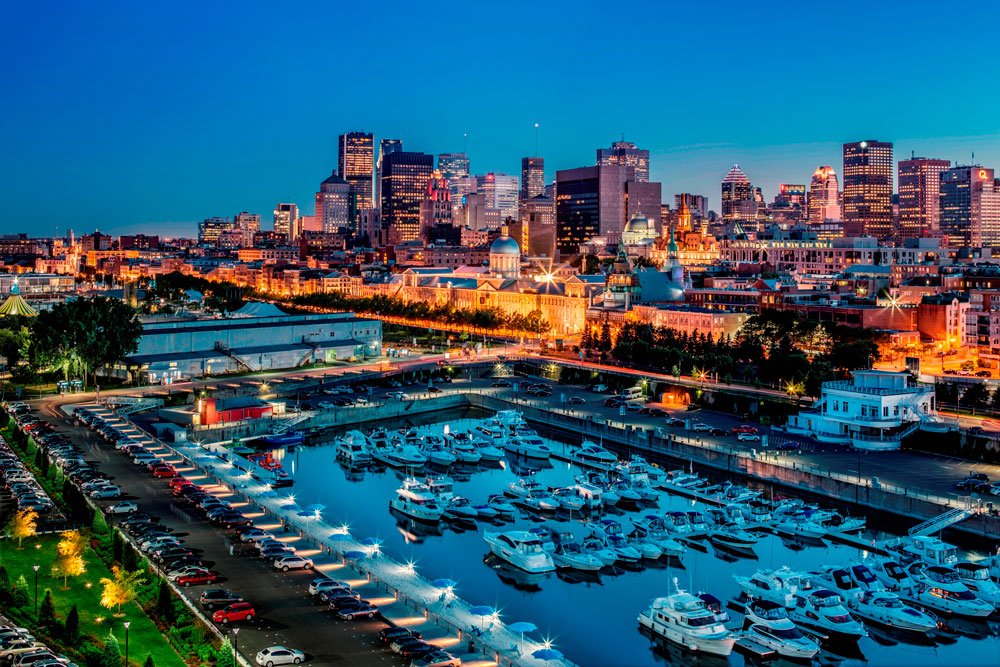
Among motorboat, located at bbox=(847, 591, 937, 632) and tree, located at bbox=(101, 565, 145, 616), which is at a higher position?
tree, located at bbox=(101, 565, 145, 616)

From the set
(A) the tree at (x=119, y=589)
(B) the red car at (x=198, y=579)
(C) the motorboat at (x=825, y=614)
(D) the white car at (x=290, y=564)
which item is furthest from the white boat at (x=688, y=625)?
(A) the tree at (x=119, y=589)

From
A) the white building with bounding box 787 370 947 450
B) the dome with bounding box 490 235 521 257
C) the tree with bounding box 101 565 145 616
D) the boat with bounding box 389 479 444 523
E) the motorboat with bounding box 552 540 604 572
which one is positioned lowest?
the motorboat with bounding box 552 540 604 572

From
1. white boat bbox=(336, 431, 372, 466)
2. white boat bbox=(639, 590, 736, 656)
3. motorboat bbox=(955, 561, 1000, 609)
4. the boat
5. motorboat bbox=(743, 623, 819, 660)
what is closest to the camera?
motorboat bbox=(743, 623, 819, 660)

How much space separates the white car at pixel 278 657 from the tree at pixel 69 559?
7.48m

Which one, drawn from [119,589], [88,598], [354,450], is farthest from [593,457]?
[119,589]

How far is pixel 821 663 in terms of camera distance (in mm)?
27781

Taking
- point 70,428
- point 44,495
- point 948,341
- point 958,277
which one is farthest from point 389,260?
point 44,495

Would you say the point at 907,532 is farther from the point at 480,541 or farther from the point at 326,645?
the point at 326,645

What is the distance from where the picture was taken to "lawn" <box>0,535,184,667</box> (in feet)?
80.9

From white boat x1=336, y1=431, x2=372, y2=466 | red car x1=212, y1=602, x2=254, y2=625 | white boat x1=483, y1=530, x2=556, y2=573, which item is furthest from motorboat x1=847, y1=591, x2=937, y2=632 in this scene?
white boat x1=336, y1=431, x2=372, y2=466

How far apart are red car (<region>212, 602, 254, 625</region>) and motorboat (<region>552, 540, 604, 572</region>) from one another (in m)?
11.5

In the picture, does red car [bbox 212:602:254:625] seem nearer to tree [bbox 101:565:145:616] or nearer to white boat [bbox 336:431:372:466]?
tree [bbox 101:565:145:616]

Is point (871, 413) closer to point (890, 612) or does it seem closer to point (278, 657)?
point (890, 612)

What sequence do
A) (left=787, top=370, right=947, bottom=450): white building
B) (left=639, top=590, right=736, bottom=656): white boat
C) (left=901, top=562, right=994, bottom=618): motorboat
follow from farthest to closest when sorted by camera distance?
(left=787, top=370, right=947, bottom=450): white building, (left=901, top=562, right=994, bottom=618): motorboat, (left=639, top=590, right=736, bottom=656): white boat
